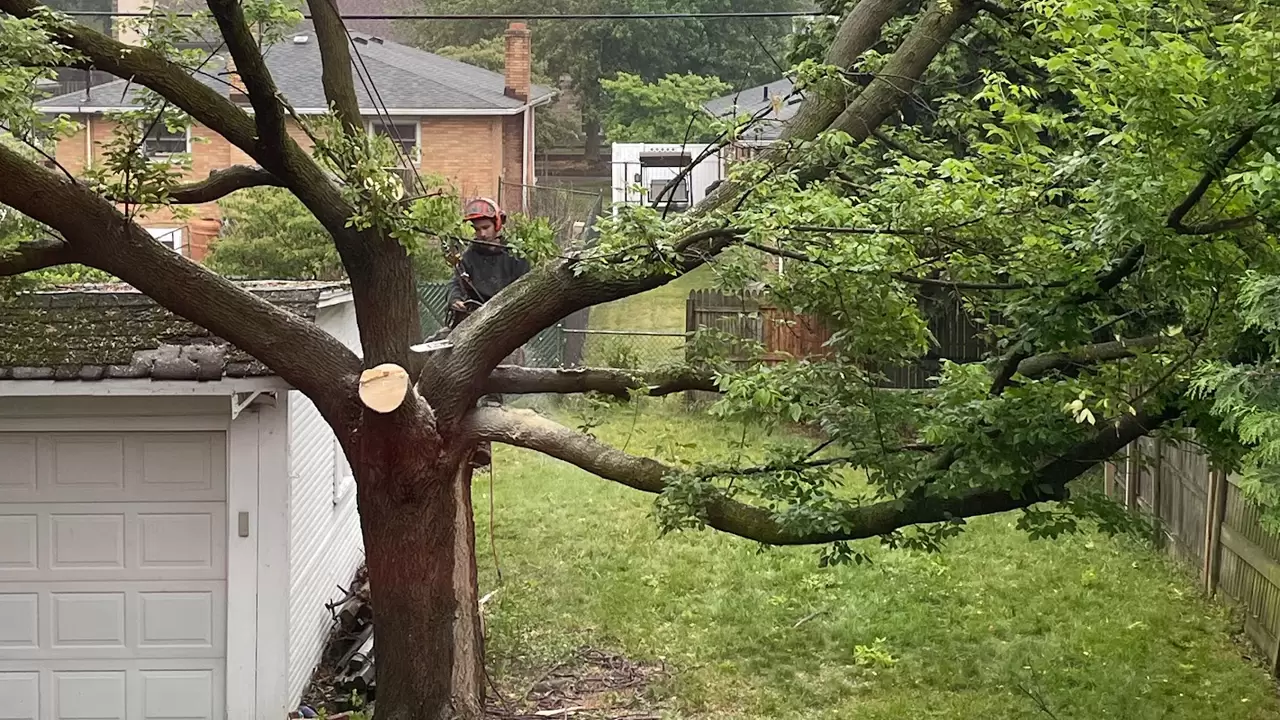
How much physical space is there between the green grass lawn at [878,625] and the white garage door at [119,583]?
2.18m

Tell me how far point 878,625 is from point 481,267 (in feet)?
13.5

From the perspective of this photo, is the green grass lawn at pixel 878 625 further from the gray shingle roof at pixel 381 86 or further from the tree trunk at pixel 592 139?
the tree trunk at pixel 592 139

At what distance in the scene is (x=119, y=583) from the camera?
7.86 m

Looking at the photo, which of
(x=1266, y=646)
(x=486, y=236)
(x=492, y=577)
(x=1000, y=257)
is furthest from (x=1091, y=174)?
(x=492, y=577)

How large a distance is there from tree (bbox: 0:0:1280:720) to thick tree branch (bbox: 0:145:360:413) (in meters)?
0.02

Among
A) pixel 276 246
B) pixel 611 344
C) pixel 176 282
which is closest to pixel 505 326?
pixel 176 282

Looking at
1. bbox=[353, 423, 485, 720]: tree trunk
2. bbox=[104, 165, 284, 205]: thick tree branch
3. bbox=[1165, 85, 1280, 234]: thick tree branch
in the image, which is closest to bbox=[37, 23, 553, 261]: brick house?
bbox=[104, 165, 284, 205]: thick tree branch

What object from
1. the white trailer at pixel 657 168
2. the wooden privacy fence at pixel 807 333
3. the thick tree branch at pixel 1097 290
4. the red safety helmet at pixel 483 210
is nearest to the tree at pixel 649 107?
the white trailer at pixel 657 168

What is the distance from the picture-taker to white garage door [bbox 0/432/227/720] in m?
7.80

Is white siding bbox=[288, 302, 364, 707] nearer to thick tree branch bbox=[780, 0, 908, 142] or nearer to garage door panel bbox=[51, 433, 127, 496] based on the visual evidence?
garage door panel bbox=[51, 433, 127, 496]

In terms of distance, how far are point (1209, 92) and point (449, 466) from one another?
4096 mm

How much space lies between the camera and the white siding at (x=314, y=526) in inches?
319

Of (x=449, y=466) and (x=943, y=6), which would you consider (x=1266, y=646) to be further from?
(x=449, y=466)

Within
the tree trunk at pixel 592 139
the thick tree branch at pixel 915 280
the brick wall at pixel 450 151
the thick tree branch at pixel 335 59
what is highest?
the tree trunk at pixel 592 139
